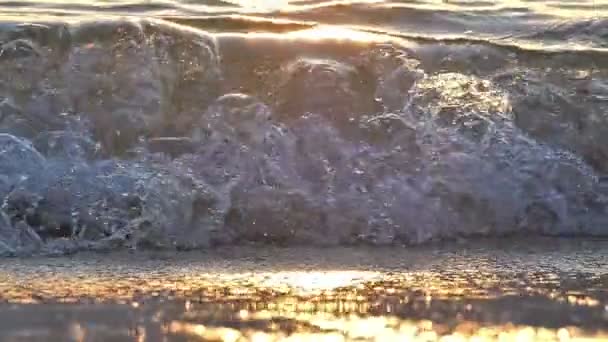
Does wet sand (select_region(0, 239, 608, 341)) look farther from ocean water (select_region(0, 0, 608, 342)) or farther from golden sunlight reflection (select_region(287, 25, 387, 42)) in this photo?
golden sunlight reflection (select_region(287, 25, 387, 42))

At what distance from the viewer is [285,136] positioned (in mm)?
3709

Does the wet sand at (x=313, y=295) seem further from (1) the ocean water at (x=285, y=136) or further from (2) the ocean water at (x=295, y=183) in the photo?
(1) the ocean water at (x=285, y=136)

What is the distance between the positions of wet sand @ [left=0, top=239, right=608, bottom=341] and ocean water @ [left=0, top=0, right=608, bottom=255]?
19 cm

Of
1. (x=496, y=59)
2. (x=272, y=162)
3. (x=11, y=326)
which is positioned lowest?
(x=11, y=326)

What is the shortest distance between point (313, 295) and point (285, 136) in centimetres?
117

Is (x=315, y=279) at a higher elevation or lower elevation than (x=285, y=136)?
lower

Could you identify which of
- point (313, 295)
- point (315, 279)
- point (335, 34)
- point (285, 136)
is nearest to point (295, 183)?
point (285, 136)

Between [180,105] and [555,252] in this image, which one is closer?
[555,252]

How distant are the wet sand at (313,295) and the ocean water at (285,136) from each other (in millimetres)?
187

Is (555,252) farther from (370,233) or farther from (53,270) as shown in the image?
(53,270)

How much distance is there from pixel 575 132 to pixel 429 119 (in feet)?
1.96

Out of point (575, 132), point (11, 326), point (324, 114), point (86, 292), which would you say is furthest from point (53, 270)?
point (575, 132)

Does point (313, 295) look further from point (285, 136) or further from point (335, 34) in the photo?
point (335, 34)

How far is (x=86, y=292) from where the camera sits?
2.66m
